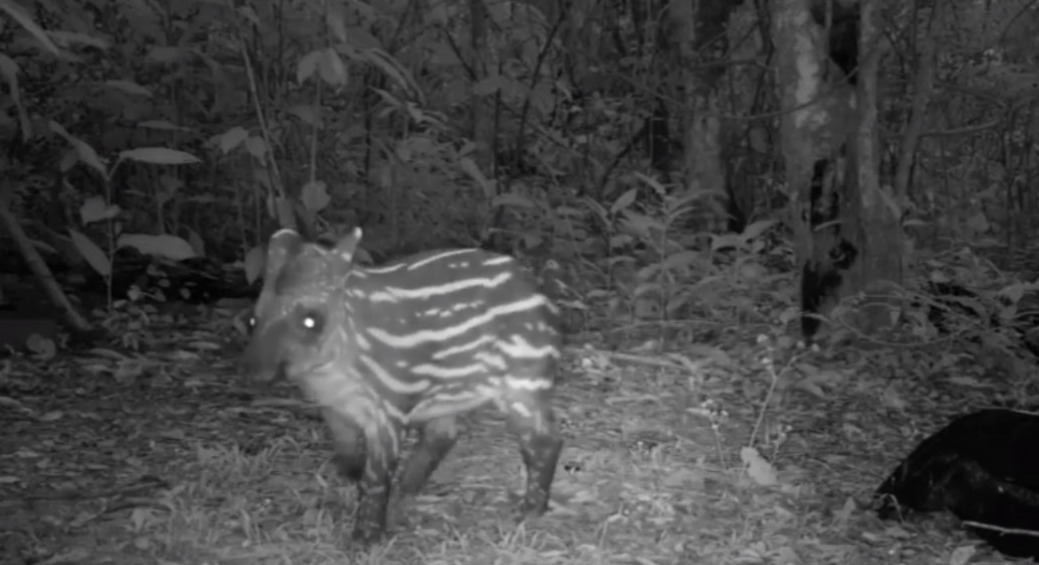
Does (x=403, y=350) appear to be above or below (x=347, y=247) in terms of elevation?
below

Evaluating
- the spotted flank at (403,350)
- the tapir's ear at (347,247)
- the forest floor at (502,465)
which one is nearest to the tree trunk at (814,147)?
the forest floor at (502,465)

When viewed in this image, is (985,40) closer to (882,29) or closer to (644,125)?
(644,125)

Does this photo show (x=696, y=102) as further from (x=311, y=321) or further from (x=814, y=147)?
(x=311, y=321)

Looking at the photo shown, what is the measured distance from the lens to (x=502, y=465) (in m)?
5.73

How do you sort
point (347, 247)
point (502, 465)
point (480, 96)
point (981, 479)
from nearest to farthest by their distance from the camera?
point (347, 247) < point (981, 479) < point (502, 465) < point (480, 96)

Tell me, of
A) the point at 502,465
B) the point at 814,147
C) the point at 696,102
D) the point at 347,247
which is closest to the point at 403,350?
the point at 347,247

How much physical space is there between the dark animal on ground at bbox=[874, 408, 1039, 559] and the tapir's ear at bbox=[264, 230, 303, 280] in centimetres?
259

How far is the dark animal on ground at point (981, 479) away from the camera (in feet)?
16.9

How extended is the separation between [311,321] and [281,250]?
0.26m

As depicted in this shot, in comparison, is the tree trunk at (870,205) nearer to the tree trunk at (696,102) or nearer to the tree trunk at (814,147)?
the tree trunk at (814,147)

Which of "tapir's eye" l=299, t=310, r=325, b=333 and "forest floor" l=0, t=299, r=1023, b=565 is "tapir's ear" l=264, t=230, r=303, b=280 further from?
"forest floor" l=0, t=299, r=1023, b=565

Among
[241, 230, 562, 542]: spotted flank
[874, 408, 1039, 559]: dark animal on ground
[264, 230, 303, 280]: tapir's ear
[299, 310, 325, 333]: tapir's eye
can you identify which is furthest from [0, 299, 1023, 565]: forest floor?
[264, 230, 303, 280]: tapir's ear

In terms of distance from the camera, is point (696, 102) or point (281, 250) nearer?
point (281, 250)

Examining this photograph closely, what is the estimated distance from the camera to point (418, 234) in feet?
28.2
